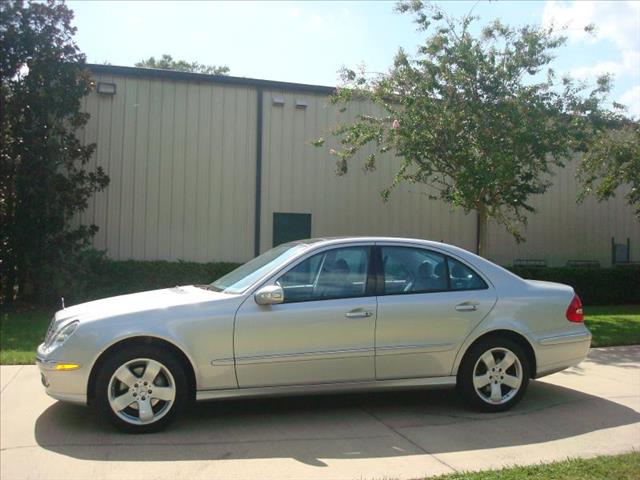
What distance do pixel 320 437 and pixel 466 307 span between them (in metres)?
1.79

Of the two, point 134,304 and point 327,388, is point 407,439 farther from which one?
point 134,304

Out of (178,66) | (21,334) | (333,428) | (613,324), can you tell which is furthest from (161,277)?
(178,66)

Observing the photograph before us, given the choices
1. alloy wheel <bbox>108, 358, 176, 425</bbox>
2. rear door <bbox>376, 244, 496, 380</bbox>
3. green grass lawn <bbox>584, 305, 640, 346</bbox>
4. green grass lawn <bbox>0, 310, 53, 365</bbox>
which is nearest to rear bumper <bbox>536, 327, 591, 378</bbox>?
rear door <bbox>376, 244, 496, 380</bbox>

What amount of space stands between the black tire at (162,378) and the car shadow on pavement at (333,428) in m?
0.10

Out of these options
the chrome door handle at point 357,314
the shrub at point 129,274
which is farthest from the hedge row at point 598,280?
the chrome door handle at point 357,314

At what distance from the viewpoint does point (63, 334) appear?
203 inches

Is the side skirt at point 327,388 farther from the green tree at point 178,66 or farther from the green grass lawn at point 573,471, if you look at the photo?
the green tree at point 178,66

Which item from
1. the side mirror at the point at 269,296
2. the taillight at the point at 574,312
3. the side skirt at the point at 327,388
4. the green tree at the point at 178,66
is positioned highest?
the green tree at the point at 178,66

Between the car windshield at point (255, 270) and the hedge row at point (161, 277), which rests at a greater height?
the car windshield at point (255, 270)

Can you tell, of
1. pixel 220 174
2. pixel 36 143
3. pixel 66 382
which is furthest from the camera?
pixel 220 174

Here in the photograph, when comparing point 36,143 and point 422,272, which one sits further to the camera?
point 36,143

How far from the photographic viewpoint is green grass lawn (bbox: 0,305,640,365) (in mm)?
8258

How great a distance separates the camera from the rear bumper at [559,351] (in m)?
5.96

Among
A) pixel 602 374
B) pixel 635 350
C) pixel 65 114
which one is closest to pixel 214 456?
pixel 602 374
